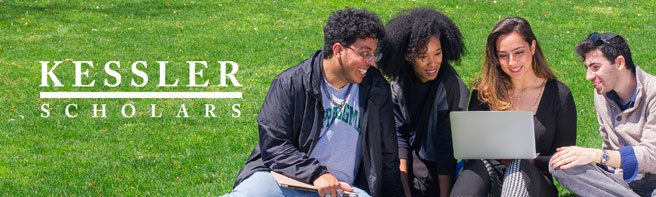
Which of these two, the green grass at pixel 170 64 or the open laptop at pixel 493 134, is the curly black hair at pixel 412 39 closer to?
the open laptop at pixel 493 134

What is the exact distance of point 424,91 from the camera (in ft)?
16.4

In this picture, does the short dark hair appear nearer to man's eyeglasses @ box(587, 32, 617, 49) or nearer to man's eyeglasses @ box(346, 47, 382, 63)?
man's eyeglasses @ box(587, 32, 617, 49)

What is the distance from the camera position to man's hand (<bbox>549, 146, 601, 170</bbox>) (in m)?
4.49

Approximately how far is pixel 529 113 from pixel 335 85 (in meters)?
0.88

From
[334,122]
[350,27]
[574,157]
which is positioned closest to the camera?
[574,157]

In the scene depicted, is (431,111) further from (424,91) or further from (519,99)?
(519,99)

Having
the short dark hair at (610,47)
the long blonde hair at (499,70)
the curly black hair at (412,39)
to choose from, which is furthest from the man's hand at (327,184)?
the short dark hair at (610,47)

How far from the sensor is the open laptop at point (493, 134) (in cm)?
457

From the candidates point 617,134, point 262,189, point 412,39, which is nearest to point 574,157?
point 617,134

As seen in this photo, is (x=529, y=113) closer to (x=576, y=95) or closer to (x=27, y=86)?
(x=576, y=95)

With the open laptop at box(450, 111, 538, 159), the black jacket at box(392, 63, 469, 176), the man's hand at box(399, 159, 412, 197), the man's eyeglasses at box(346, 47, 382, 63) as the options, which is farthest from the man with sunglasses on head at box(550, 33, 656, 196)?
the man's eyeglasses at box(346, 47, 382, 63)

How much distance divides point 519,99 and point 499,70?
165 millimetres

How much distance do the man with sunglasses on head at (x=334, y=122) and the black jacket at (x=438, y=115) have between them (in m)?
0.25

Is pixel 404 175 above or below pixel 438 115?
below
